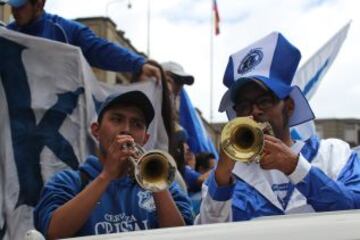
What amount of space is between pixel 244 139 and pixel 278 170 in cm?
21

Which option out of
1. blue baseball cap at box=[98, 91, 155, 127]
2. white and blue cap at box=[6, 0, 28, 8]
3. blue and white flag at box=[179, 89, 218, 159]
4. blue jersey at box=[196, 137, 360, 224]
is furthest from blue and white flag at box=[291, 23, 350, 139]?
blue jersey at box=[196, 137, 360, 224]

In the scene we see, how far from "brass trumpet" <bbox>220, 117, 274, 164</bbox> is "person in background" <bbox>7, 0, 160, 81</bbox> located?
163cm

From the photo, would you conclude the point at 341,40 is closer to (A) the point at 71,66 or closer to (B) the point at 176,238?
(A) the point at 71,66

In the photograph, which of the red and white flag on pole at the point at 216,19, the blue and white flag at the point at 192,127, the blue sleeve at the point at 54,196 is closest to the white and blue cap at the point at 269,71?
the blue sleeve at the point at 54,196

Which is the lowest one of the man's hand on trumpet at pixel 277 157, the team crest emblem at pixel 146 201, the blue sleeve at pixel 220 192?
the team crest emblem at pixel 146 201

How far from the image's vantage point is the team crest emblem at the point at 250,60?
3.11m

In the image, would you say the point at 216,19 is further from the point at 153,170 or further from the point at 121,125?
the point at 153,170

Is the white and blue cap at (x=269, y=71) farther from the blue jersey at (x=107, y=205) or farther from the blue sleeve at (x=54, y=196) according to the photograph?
the blue sleeve at (x=54, y=196)

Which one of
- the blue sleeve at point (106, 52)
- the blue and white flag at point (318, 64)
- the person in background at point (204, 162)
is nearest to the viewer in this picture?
the blue sleeve at point (106, 52)

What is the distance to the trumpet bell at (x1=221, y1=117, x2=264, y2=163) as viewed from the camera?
8.58 feet

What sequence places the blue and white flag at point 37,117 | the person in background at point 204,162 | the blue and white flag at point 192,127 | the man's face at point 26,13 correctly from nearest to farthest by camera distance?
the blue and white flag at point 37,117 < the man's face at point 26,13 < the person in background at point 204,162 < the blue and white flag at point 192,127

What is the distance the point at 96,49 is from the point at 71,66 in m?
0.25

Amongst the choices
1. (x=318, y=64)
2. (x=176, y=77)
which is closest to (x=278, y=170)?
(x=176, y=77)

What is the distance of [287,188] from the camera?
2850mm
